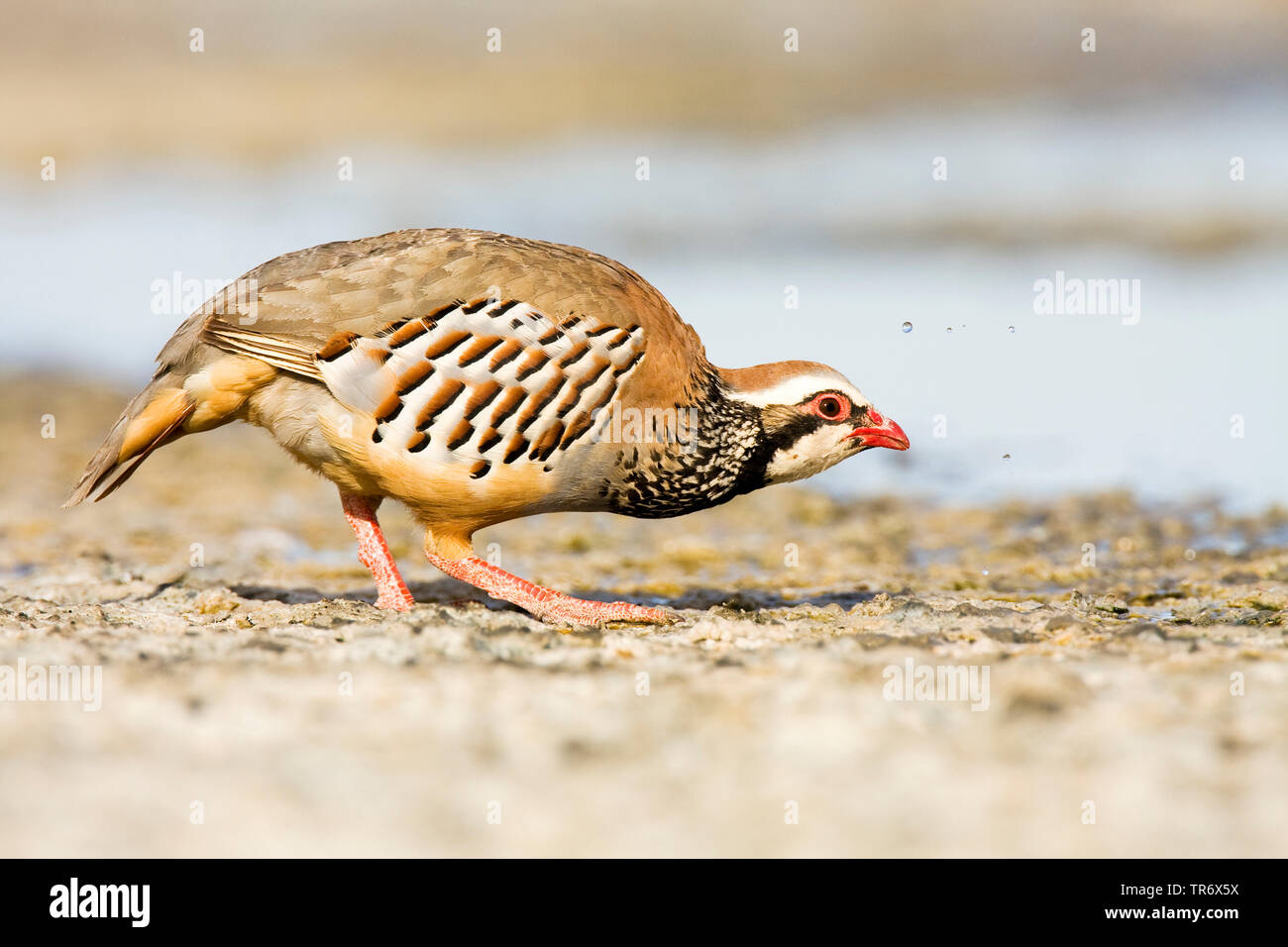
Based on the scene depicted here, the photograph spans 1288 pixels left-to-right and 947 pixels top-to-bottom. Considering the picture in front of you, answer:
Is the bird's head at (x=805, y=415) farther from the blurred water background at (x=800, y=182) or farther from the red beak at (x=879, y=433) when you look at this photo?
the blurred water background at (x=800, y=182)

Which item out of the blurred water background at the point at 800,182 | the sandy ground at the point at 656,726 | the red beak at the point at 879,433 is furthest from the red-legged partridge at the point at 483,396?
the blurred water background at the point at 800,182

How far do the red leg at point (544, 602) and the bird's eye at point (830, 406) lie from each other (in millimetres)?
1232

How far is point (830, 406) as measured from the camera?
7.07m

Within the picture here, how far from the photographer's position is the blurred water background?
12250 mm

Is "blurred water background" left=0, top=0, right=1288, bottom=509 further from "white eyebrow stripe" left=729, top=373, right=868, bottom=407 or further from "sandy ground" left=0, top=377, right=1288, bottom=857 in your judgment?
"sandy ground" left=0, top=377, right=1288, bottom=857

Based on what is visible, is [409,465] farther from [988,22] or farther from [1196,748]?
[988,22]

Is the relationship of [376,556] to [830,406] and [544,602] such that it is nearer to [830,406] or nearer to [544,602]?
[544,602]

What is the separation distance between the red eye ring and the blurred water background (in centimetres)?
355

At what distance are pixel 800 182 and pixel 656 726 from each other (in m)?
17.0

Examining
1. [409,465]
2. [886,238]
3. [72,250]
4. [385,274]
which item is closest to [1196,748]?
[409,465]

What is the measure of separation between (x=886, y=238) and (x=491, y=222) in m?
4.95

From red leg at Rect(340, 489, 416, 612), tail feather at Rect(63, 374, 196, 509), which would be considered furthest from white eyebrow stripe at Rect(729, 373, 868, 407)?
tail feather at Rect(63, 374, 196, 509)

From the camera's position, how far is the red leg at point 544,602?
6.61 metres

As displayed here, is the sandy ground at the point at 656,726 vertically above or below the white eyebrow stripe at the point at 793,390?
below
